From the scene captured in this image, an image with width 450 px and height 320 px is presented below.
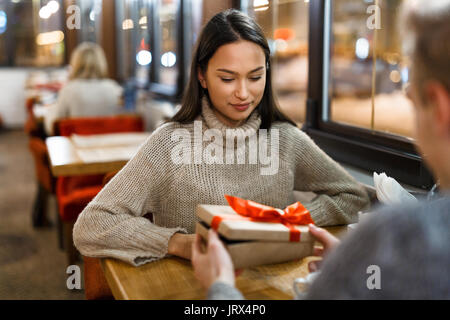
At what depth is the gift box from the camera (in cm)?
101

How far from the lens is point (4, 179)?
17.4ft

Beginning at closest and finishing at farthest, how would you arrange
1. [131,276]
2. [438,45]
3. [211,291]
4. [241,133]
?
[438,45] → [211,291] → [131,276] → [241,133]

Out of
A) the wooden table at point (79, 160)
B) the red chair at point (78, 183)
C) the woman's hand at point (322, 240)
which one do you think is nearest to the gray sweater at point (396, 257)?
the woman's hand at point (322, 240)

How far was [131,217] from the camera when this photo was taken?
1.30 meters

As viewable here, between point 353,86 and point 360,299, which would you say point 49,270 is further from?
point 353,86

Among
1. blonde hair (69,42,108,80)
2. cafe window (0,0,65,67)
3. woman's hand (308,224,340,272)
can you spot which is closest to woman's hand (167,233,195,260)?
woman's hand (308,224,340,272)

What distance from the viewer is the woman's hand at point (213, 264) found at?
2.99ft

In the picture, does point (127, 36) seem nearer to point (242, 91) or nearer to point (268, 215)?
point (242, 91)

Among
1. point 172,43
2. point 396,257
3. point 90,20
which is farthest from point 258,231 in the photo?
point 90,20

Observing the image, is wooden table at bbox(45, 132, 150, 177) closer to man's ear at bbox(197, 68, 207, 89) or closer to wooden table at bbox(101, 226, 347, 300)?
man's ear at bbox(197, 68, 207, 89)

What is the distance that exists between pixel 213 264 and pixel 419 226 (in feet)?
1.33

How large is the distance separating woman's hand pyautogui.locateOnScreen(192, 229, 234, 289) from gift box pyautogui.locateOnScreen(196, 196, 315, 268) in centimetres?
4
